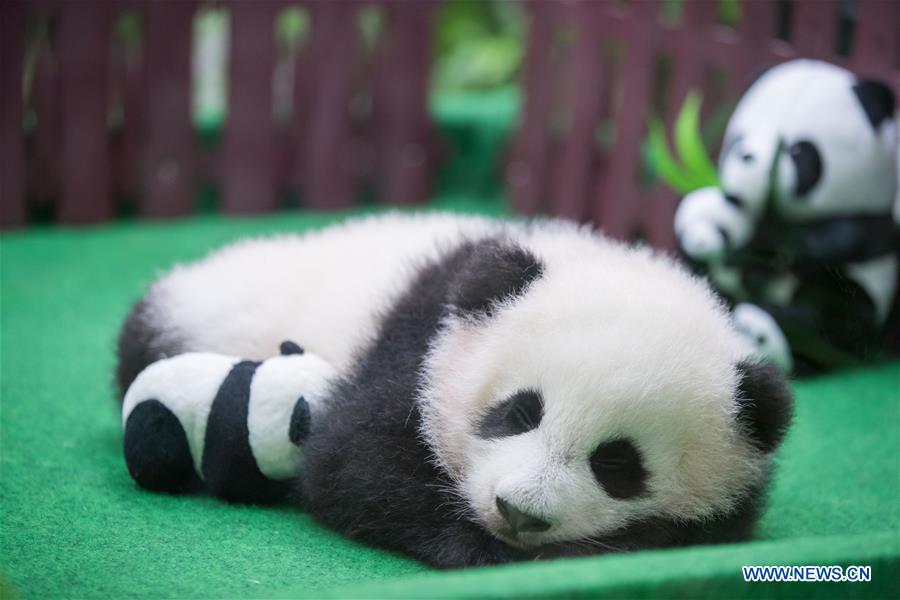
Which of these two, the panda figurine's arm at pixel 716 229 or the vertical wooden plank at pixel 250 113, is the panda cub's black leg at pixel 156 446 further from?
the vertical wooden plank at pixel 250 113

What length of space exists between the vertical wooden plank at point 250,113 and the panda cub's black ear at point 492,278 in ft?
11.4

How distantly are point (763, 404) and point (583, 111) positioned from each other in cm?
355

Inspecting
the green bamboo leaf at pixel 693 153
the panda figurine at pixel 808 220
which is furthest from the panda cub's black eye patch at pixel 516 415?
the green bamboo leaf at pixel 693 153

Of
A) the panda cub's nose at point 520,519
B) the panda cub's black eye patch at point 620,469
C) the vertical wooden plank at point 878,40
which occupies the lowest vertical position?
the panda cub's nose at point 520,519

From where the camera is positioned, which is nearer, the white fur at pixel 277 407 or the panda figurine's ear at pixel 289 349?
the white fur at pixel 277 407

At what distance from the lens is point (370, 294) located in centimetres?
267

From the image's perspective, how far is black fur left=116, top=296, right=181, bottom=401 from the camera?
2.91 meters

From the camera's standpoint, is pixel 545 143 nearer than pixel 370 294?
No

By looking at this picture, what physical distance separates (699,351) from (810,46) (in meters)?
2.44

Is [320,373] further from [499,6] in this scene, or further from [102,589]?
[499,6]

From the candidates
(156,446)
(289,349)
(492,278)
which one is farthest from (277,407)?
(492,278)

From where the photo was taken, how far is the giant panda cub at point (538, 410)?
2.07 meters

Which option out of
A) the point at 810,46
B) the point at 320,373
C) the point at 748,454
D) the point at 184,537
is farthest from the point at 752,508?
the point at 810,46

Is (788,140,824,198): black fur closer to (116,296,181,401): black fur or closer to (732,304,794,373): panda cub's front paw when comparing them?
(732,304,794,373): panda cub's front paw
